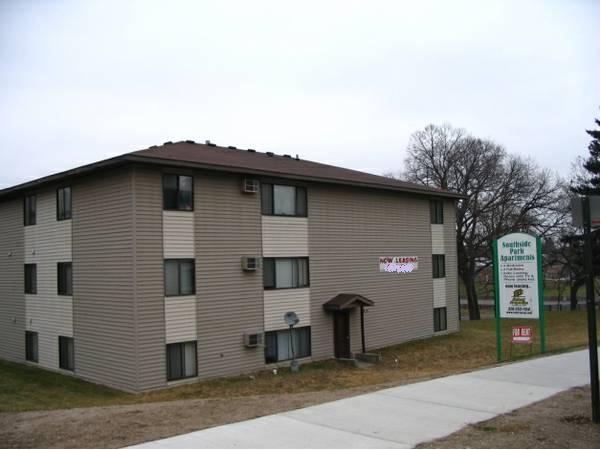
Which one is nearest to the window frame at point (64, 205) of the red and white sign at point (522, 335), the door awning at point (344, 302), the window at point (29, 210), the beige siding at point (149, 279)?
the window at point (29, 210)

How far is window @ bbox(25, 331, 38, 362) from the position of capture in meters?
22.6

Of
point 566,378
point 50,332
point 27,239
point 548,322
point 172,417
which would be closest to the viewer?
point 172,417

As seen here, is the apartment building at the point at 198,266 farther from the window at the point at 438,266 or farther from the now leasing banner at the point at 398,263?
the window at the point at 438,266

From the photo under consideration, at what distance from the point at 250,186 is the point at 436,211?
1185 centimetres

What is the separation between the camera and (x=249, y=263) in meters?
20.2

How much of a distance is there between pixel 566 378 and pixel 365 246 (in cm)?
1224

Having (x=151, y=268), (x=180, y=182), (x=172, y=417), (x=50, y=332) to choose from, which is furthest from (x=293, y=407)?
(x=50, y=332)

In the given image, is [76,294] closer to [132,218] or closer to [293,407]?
[132,218]

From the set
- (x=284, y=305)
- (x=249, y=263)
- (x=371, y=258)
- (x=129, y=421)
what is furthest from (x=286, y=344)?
(x=129, y=421)

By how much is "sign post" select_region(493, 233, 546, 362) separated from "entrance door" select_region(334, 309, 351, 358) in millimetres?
6132

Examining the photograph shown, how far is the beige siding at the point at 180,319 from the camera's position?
60.0 feet

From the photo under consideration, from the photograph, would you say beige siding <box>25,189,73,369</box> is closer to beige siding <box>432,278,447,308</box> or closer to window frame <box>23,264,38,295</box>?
window frame <box>23,264,38,295</box>

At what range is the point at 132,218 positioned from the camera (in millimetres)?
17750

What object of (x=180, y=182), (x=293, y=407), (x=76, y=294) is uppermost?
(x=180, y=182)
